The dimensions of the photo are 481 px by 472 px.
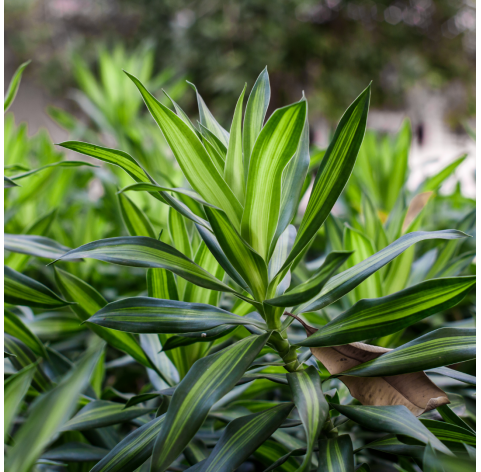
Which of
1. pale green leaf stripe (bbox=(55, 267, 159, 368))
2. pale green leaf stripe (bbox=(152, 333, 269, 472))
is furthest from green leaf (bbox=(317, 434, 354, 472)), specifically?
pale green leaf stripe (bbox=(55, 267, 159, 368))

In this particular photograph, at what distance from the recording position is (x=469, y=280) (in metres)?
0.31

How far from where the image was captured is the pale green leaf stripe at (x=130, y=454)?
13.5 inches

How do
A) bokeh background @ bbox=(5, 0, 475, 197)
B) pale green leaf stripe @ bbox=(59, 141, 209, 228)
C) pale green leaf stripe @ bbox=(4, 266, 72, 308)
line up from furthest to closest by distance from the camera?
bokeh background @ bbox=(5, 0, 475, 197) < pale green leaf stripe @ bbox=(4, 266, 72, 308) < pale green leaf stripe @ bbox=(59, 141, 209, 228)

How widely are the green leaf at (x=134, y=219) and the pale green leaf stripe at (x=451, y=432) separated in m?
0.35

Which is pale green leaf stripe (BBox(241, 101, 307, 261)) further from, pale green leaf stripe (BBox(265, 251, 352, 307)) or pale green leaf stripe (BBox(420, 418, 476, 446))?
pale green leaf stripe (BBox(420, 418, 476, 446))

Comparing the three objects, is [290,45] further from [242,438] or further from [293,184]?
[242,438]

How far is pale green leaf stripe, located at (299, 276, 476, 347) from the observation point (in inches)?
12.5

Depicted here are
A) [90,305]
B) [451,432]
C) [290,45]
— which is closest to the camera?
[451,432]

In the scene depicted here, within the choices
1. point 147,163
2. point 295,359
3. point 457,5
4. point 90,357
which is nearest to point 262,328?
point 295,359

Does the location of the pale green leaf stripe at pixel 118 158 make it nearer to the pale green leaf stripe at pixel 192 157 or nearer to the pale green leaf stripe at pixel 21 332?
the pale green leaf stripe at pixel 192 157

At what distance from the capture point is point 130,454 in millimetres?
345

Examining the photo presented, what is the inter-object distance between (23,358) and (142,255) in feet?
0.86

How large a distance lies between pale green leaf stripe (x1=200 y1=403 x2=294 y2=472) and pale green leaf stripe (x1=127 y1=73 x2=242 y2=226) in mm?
185

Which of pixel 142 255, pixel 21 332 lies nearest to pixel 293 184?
pixel 142 255
